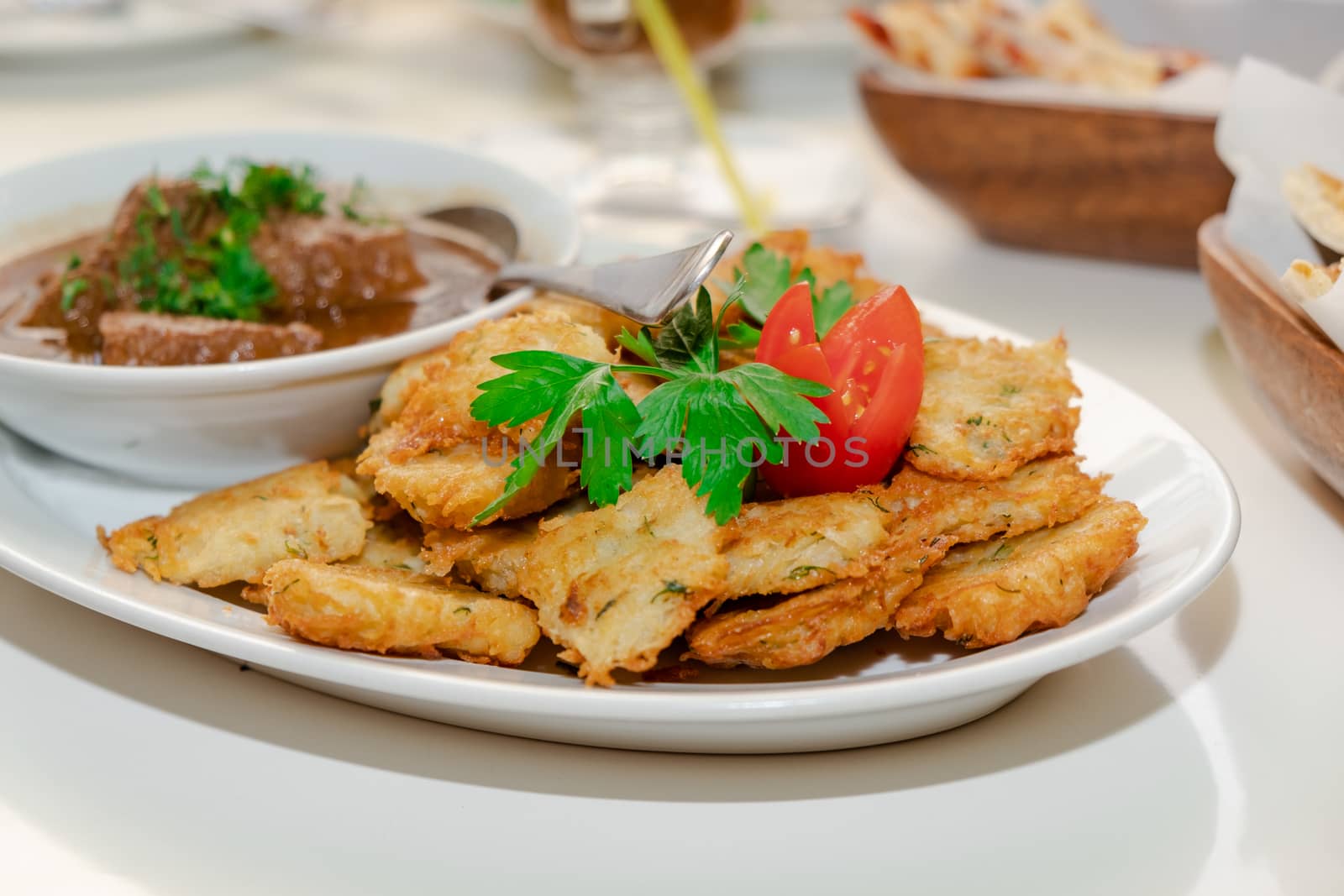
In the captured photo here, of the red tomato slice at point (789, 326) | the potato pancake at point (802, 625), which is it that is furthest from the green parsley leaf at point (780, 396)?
the potato pancake at point (802, 625)

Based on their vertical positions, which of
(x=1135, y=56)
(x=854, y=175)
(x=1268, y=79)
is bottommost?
(x=854, y=175)

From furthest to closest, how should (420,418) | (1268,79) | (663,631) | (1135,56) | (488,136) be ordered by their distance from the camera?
(488,136) → (1135,56) → (1268,79) → (420,418) → (663,631)

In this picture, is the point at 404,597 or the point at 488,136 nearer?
the point at 404,597

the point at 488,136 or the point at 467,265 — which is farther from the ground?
the point at 467,265

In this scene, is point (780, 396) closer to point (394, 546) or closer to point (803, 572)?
point (803, 572)

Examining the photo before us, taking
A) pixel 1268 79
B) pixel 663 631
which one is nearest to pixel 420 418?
pixel 663 631

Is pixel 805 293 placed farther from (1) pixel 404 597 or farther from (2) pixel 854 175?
(2) pixel 854 175

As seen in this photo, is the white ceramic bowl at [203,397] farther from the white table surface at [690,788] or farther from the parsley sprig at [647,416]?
the parsley sprig at [647,416]

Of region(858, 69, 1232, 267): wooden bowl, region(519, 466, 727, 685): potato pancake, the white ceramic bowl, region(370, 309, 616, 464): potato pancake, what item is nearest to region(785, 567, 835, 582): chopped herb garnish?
region(519, 466, 727, 685): potato pancake

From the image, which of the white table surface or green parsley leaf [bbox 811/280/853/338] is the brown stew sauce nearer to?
the white table surface
